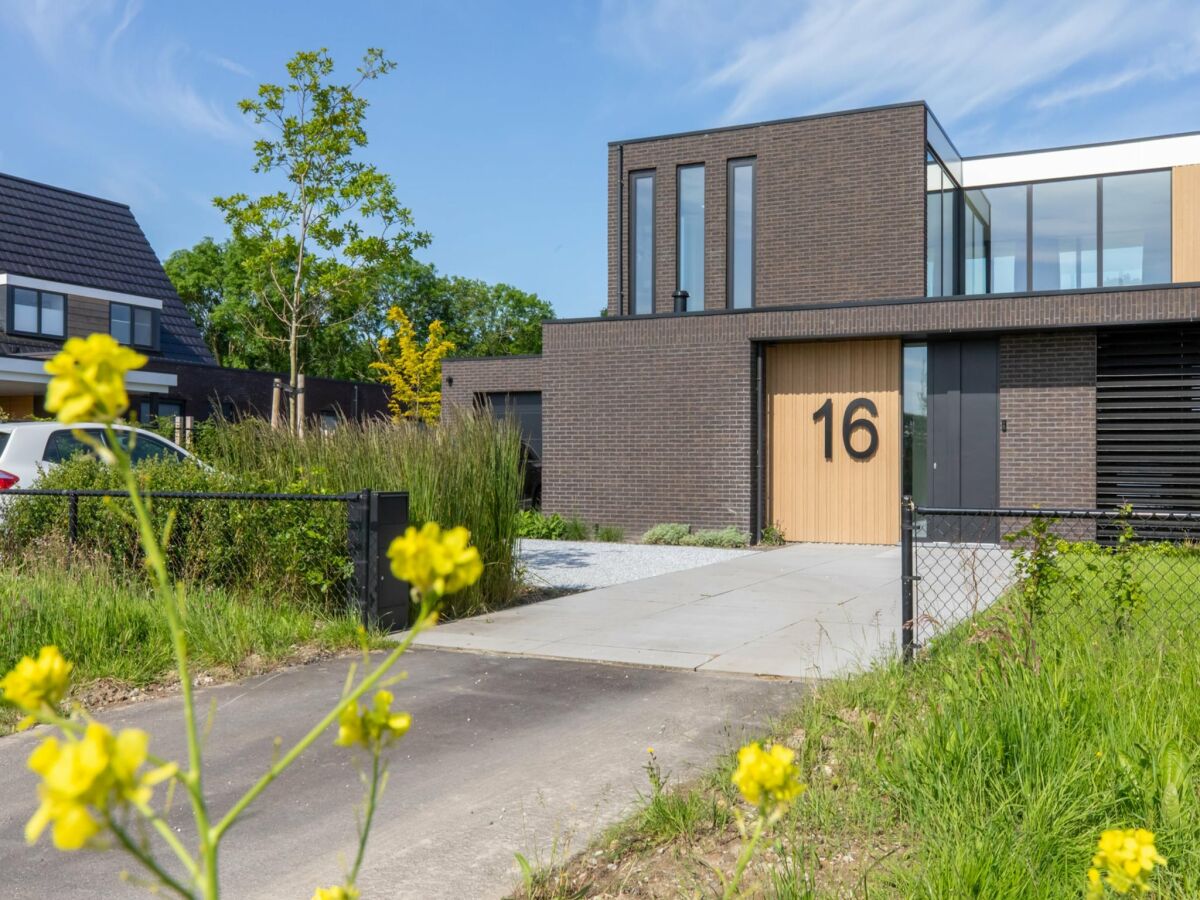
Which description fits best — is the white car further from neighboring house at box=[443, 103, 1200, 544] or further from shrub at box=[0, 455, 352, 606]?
neighboring house at box=[443, 103, 1200, 544]

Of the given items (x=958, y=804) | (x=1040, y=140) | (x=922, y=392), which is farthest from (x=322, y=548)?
(x=1040, y=140)

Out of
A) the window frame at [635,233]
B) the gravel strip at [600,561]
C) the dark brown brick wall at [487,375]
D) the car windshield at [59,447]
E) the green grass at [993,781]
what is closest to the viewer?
the green grass at [993,781]

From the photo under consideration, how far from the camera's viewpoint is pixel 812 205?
60.7 feet

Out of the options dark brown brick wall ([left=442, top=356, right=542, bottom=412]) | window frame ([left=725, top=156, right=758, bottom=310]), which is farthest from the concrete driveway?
dark brown brick wall ([left=442, top=356, right=542, bottom=412])

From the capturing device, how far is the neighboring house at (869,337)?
15.0 meters

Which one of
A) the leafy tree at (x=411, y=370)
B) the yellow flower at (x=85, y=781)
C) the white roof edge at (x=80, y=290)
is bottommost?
the yellow flower at (x=85, y=781)

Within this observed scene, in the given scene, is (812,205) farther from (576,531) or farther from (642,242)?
(576,531)

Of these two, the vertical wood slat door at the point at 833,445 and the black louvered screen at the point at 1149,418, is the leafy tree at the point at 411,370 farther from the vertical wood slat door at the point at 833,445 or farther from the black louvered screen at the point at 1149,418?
the black louvered screen at the point at 1149,418

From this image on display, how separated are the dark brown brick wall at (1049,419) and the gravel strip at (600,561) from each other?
420cm

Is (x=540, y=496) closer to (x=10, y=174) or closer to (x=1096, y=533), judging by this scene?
(x=1096, y=533)

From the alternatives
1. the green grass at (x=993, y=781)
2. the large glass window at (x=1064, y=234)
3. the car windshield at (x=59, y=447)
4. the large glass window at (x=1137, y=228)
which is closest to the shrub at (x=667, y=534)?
the car windshield at (x=59, y=447)

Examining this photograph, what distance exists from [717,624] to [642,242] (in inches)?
489

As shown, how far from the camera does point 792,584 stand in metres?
11.1

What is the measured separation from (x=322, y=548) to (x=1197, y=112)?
67.7 ft
